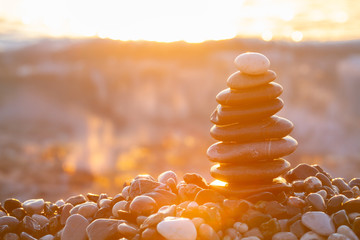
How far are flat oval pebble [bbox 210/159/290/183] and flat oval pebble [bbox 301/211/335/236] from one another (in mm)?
500

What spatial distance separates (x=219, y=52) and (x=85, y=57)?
3.63 metres

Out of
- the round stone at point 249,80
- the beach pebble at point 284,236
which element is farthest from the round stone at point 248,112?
the beach pebble at point 284,236

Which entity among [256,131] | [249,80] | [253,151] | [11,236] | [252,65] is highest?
[252,65]

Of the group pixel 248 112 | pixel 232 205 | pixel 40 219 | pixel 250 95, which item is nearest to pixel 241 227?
pixel 232 205

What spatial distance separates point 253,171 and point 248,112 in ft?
1.43

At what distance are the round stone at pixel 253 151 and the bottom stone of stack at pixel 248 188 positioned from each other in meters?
0.21

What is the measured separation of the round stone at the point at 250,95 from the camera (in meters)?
3.34

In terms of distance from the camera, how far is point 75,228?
122 inches

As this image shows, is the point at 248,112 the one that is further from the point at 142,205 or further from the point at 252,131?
the point at 142,205

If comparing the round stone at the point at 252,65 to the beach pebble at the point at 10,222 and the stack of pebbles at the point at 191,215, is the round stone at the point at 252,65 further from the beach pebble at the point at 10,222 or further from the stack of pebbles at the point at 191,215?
the beach pebble at the point at 10,222

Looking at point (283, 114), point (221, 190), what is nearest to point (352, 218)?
point (221, 190)

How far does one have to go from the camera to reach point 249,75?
11.1 feet

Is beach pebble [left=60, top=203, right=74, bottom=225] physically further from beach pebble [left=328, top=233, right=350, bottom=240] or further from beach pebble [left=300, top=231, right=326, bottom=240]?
beach pebble [left=328, top=233, right=350, bottom=240]

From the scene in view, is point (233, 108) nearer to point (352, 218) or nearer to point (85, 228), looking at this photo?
point (352, 218)
